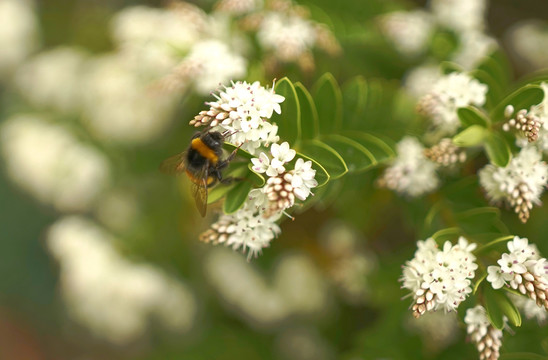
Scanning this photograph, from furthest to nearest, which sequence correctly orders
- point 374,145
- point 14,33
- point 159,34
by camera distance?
point 14,33 < point 159,34 < point 374,145

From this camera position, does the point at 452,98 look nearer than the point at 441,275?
No

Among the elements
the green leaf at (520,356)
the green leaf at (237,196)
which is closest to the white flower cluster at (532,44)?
the green leaf at (520,356)

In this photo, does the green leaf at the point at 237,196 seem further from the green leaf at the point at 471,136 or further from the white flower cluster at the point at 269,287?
the white flower cluster at the point at 269,287

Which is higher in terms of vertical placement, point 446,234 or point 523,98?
point 523,98

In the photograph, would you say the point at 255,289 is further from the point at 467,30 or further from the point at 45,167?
the point at 467,30

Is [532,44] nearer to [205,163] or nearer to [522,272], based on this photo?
[522,272]

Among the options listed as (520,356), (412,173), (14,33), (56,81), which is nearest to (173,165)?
(412,173)
